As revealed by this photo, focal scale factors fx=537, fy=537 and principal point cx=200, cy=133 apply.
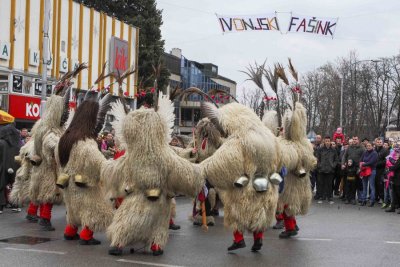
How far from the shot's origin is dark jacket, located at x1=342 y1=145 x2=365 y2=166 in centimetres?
1405

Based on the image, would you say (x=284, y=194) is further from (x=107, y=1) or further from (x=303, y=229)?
(x=107, y=1)

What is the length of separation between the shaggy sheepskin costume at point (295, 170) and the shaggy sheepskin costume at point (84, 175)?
2.68 meters

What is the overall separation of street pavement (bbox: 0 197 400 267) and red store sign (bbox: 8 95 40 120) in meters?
9.89

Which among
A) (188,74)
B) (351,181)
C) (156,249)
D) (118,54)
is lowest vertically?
(156,249)

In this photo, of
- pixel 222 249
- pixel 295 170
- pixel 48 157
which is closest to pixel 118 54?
pixel 48 157

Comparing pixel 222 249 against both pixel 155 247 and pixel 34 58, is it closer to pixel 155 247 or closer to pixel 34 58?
pixel 155 247

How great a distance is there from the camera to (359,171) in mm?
13727

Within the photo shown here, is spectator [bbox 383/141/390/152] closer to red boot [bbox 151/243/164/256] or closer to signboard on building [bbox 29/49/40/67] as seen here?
red boot [bbox 151/243/164/256]

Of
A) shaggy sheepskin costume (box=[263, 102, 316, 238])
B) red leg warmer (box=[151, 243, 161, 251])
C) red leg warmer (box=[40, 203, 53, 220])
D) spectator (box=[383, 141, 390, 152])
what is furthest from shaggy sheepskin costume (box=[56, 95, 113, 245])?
spectator (box=[383, 141, 390, 152])

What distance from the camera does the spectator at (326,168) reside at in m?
14.5

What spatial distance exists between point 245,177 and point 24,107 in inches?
587

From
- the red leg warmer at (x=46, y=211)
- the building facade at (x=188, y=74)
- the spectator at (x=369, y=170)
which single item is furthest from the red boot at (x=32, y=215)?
the building facade at (x=188, y=74)

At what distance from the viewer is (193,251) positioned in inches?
279

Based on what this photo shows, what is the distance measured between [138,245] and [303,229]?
327 centimetres
